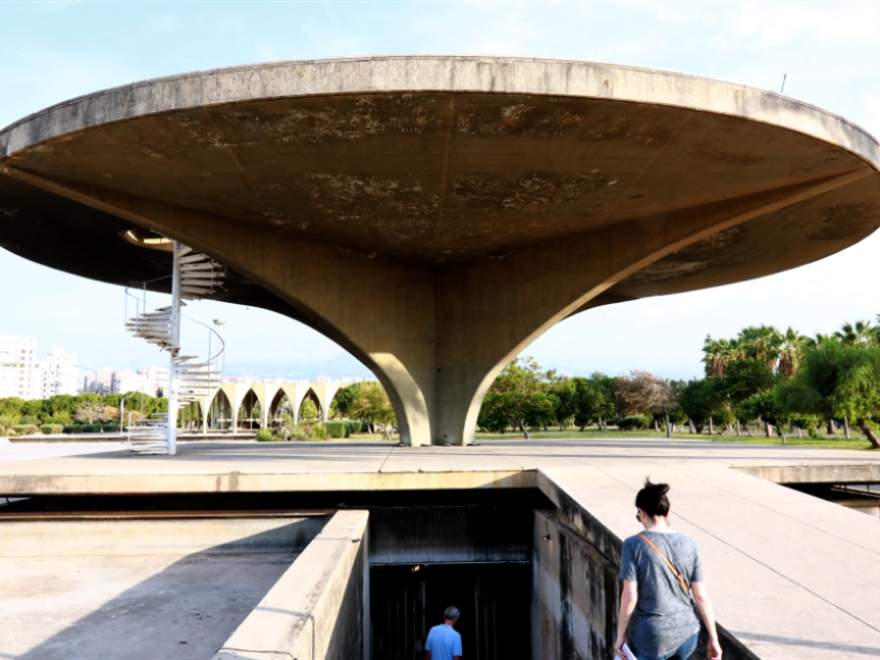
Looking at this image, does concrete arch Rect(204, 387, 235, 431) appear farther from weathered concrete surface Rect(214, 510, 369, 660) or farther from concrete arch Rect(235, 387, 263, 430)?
weathered concrete surface Rect(214, 510, 369, 660)

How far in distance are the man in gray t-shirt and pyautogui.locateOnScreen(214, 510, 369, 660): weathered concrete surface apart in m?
2.18

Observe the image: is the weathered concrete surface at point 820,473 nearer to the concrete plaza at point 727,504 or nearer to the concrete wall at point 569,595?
the concrete plaza at point 727,504

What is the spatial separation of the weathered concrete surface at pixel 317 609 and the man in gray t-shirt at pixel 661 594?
7.14ft

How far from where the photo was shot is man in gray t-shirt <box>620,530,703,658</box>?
352 cm

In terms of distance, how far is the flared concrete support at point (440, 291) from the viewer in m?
15.8

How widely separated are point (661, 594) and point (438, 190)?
1045 centimetres

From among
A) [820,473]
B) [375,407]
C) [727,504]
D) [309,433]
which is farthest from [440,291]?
[375,407]

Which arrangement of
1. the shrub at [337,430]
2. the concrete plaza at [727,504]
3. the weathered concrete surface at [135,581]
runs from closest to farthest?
the concrete plaza at [727,504] < the weathered concrete surface at [135,581] < the shrub at [337,430]

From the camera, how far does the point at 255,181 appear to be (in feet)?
41.5

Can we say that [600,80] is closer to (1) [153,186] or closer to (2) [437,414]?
(1) [153,186]

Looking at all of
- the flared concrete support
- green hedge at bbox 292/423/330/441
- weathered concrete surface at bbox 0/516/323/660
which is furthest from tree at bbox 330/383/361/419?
weathered concrete surface at bbox 0/516/323/660

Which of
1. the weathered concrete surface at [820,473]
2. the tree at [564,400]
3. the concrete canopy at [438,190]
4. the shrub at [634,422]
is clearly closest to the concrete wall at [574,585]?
the weathered concrete surface at [820,473]

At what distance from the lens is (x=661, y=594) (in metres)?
3.54

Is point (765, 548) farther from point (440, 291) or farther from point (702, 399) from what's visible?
point (702, 399)
